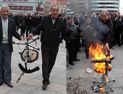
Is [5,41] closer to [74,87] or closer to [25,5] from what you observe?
[74,87]

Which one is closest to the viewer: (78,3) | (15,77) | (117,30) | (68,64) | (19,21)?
(15,77)

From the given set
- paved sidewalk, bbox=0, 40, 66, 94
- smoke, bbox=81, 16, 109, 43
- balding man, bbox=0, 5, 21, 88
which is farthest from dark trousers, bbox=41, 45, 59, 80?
smoke, bbox=81, 16, 109, 43

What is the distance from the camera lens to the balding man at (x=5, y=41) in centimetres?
802

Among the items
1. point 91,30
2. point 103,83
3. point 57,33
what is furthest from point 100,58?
point 91,30

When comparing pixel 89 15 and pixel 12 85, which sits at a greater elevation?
pixel 89 15

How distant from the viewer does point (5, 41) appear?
8070 mm

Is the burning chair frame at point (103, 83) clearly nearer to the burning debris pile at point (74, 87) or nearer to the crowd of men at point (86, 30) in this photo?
the burning debris pile at point (74, 87)

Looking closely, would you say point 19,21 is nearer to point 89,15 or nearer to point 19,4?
point 89,15

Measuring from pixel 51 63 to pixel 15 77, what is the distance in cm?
147

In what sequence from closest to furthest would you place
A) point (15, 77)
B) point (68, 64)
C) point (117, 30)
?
point (15, 77) → point (68, 64) → point (117, 30)

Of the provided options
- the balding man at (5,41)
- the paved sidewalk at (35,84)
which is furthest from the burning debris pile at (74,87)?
the balding man at (5,41)

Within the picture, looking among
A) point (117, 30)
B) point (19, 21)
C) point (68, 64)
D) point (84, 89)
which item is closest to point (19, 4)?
point (19, 21)

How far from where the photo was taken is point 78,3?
13.5 meters

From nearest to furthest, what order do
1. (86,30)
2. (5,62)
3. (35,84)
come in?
1. (5,62)
2. (35,84)
3. (86,30)
